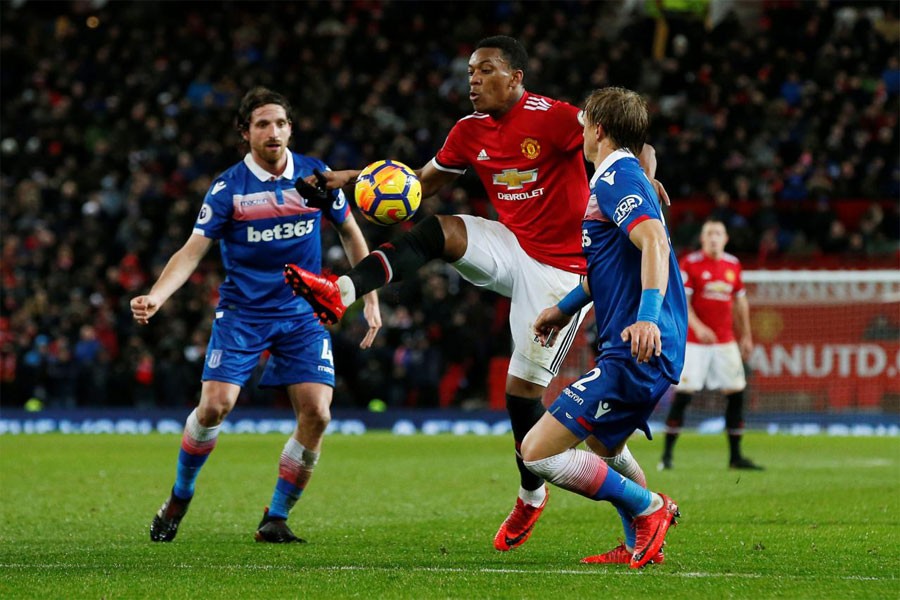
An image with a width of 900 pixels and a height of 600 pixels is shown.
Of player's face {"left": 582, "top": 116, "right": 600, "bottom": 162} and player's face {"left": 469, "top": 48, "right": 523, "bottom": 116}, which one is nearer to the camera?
player's face {"left": 582, "top": 116, "right": 600, "bottom": 162}

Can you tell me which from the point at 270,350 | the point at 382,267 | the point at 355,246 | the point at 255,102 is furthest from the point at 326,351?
the point at 382,267

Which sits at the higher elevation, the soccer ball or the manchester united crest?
the manchester united crest

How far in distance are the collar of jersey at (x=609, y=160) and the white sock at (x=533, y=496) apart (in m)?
2.04

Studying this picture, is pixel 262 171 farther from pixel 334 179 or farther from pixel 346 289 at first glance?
pixel 346 289

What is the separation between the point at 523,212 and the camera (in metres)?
7.51

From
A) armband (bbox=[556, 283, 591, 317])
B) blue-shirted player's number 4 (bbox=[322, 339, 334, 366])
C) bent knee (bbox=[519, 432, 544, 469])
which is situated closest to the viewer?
bent knee (bbox=[519, 432, 544, 469])

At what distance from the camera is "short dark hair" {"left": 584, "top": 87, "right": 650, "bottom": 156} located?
636 centimetres

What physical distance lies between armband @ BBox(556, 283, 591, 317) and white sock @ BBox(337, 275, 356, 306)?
1008 mm

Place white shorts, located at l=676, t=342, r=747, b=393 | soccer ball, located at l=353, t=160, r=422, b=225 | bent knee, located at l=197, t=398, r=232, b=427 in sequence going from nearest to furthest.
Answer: soccer ball, located at l=353, t=160, r=422, b=225 < bent knee, located at l=197, t=398, r=232, b=427 < white shorts, located at l=676, t=342, r=747, b=393

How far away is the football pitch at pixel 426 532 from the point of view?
5914 mm

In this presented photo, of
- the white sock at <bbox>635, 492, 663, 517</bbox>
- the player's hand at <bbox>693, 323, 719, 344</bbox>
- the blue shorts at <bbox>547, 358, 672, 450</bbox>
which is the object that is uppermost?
the blue shorts at <bbox>547, 358, 672, 450</bbox>

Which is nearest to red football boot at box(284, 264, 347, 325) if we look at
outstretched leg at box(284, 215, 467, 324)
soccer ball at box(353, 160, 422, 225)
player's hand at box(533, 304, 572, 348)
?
outstretched leg at box(284, 215, 467, 324)

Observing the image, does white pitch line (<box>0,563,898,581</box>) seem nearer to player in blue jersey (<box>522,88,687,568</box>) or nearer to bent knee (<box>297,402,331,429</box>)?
player in blue jersey (<box>522,88,687,568</box>)

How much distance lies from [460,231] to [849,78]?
62.1ft
